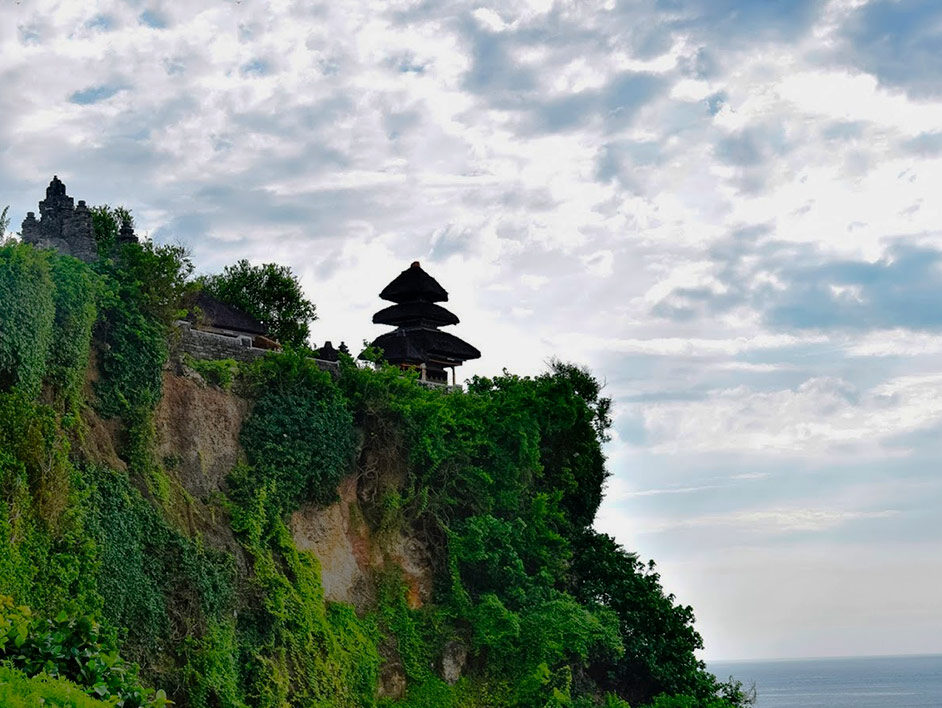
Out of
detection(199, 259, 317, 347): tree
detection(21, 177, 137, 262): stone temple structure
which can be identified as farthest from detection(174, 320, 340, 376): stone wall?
detection(199, 259, 317, 347): tree

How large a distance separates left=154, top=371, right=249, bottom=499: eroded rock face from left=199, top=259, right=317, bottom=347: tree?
19485 mm

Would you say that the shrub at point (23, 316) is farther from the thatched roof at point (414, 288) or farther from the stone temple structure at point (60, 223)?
the thatched roof at point (414, 288)

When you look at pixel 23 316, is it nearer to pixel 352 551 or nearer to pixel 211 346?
pixel 211 346

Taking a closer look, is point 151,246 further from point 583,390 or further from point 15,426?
point 583,390

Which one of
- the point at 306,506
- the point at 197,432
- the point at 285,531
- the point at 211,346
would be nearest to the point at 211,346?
the point at 211,346

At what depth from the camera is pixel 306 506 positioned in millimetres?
22781

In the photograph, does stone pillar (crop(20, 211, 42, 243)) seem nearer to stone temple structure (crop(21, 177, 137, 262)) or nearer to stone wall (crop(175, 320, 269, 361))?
stone temple structure (crop(21, 177, 137, 262))

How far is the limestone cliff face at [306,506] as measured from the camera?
20.4 meters

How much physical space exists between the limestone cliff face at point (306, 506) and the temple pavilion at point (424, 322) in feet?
27.3

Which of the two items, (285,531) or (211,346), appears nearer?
(285,531)

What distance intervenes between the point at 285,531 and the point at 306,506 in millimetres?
1196

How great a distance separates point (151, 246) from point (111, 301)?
163 centimetres

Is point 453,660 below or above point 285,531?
below

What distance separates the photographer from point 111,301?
19172 mm
